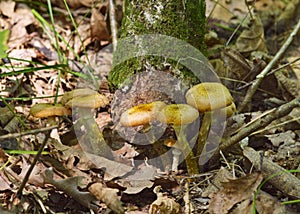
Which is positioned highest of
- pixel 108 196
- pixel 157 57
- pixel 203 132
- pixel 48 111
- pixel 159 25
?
pixel 159 25

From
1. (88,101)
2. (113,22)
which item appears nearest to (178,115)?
(88,101)

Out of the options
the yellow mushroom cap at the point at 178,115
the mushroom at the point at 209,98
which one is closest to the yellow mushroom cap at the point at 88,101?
the yellow mushroom cap at the point at 178,115

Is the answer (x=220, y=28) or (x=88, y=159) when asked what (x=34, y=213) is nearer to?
(x=88, y=159)

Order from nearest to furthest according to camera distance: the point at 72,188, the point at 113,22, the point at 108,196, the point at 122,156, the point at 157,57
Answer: the point at 108,196, the point at 72,188, the point at 122,156, the point at 157,57, the point at 113,22

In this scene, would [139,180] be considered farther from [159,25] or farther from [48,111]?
[159,25]

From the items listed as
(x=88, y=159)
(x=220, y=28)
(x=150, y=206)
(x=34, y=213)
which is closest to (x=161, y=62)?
(x=88, y=159)

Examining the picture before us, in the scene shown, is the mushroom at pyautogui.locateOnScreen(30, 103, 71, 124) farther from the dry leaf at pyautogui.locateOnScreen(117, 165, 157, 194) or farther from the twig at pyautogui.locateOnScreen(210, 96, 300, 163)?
the twig at pyautogui.locateOnScreen(210, 96, 300, 163)

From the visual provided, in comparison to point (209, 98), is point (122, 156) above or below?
below
